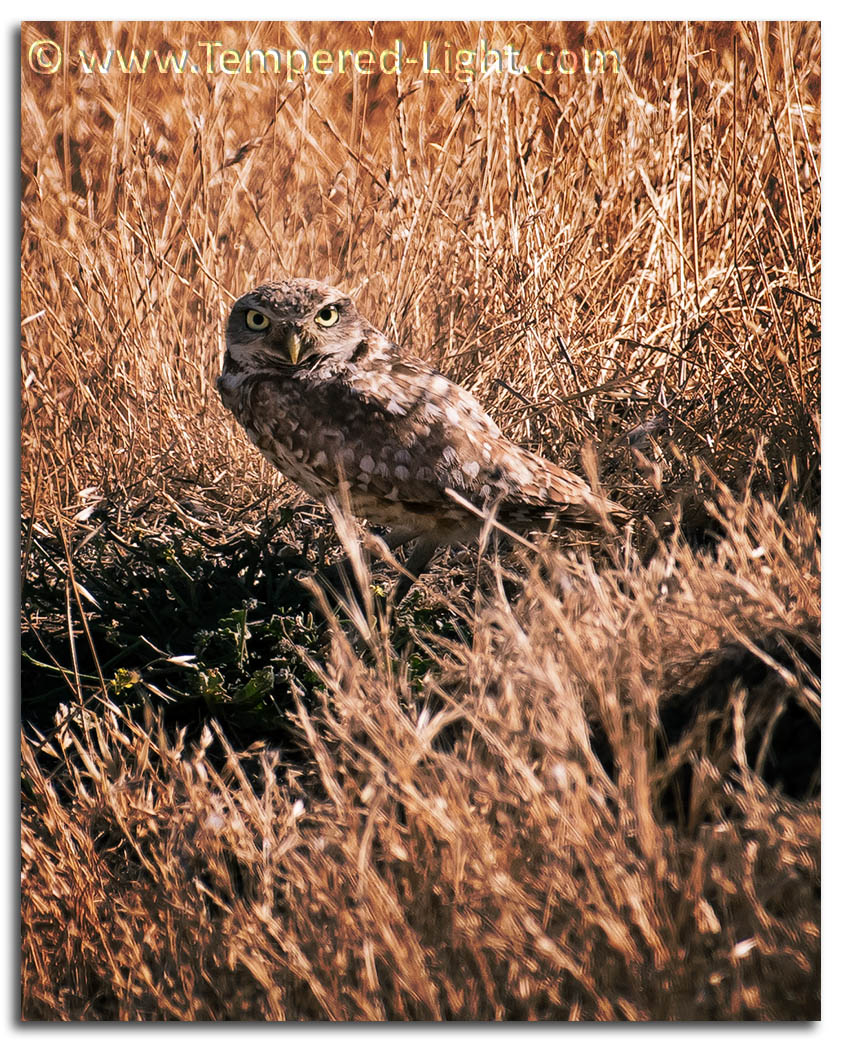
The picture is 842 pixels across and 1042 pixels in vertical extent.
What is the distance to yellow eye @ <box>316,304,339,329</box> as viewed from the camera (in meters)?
2.53

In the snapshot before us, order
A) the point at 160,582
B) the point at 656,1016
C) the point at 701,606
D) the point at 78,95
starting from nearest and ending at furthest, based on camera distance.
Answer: the point at 656,1016 < the point at 701,606 < the point at 78,95 < the point at 160,582

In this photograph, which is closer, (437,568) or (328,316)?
(328,316)

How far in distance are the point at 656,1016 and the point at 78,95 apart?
211cm

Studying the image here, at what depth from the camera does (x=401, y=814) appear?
2010 millimetres

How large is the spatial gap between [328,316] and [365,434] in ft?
0.97

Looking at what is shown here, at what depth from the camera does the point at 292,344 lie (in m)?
2.46

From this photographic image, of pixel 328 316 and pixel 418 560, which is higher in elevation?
pixel 328 316

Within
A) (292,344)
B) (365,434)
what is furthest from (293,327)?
(365,434)

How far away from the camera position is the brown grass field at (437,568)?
171 centimetres

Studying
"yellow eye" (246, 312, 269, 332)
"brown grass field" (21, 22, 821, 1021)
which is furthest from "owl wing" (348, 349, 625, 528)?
"yellow eye" (246, 312, 269, 332)

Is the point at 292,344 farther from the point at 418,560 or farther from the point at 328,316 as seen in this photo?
the point at 418,560

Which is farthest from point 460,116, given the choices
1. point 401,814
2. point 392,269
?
point 401,814

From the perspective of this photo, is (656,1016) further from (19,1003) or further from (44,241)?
(44,241)

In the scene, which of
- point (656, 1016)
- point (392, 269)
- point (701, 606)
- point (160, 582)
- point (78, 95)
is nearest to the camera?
point (656, 1016)
